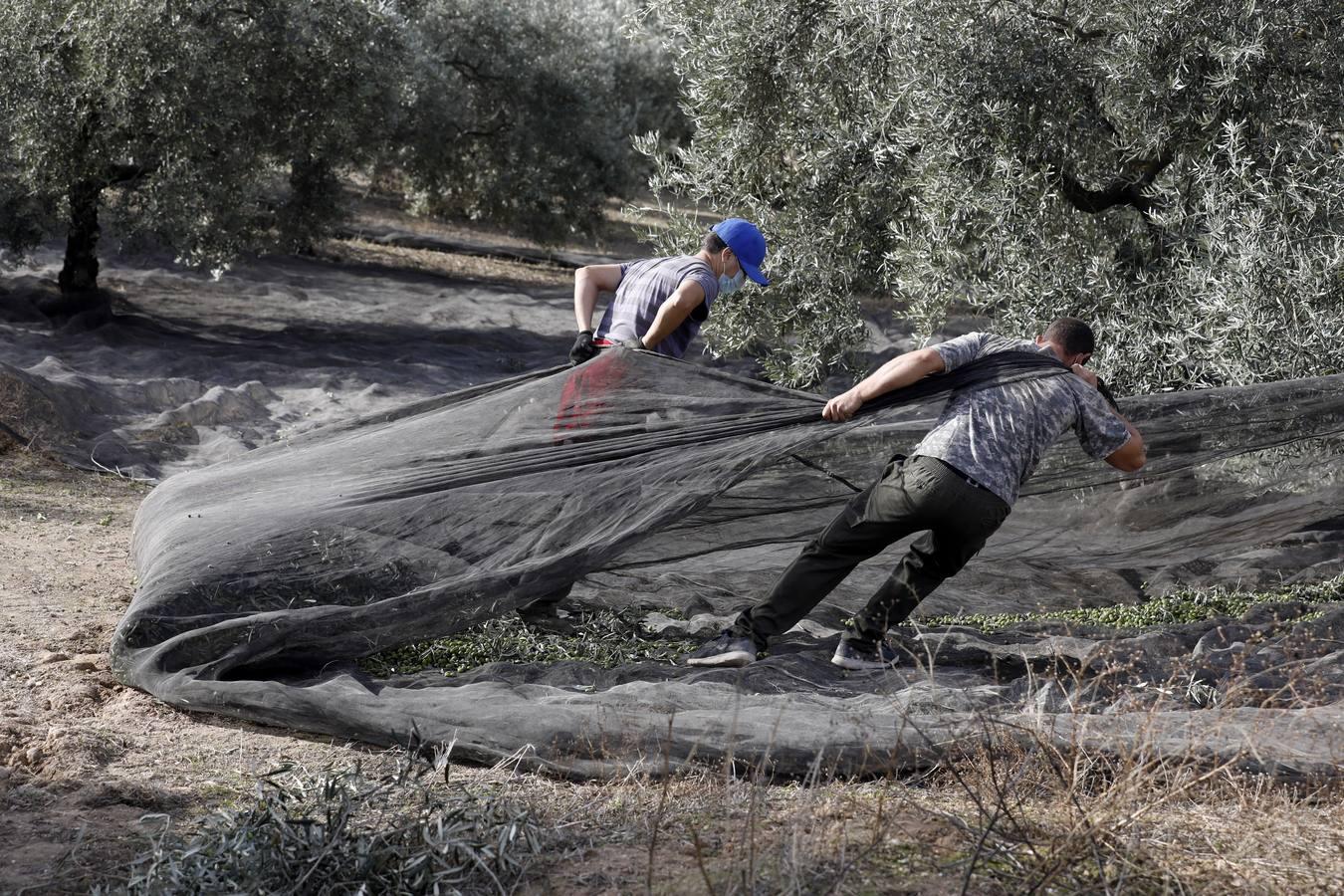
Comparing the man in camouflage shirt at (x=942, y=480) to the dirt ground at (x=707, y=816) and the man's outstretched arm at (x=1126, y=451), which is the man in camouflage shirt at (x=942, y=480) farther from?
the dirt ground at (x=707, y=816)

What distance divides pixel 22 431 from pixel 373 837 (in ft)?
21.5

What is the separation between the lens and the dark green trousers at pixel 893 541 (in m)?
4.23

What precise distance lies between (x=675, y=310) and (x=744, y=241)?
519mm

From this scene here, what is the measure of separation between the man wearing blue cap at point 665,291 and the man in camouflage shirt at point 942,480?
33.1 inches

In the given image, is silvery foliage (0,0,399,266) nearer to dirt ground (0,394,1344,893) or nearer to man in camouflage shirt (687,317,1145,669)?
dirt ground (0,394,1344,893)

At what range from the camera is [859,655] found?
4.46 m

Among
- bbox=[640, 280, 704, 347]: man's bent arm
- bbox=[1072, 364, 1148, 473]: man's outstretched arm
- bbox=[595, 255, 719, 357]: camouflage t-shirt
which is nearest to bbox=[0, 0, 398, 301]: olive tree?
bbox=[595, 255, 719, 357]: camouflage t-shirt

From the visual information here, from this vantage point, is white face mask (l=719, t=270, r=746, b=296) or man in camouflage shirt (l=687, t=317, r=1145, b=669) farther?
white face mask (l=719, t=270, r=746, b=296)

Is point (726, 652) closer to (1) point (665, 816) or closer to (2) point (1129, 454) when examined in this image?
(1) point (665, 816)

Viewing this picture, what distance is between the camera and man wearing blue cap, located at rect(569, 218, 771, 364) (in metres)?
5.02

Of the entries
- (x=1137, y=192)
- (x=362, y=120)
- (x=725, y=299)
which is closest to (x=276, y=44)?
(x=362, y=120)

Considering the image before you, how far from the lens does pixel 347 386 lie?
10.4 metres

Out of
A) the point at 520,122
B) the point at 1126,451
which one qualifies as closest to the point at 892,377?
the point at 1126,451

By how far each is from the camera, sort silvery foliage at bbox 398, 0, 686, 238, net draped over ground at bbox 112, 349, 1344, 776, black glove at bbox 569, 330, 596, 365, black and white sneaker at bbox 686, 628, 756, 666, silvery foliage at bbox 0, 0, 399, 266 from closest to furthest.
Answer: net draped over ground at bbox 112, 349, 1344, 776 → black and white sneaker at bbox 686, 628, 756, 666 → black glove at bbox 569, 330, 596, 365 → silvery foliage at bbox 0, 0, 399, 266 → silvery foliage at bbox 398, 0, 686, 238
